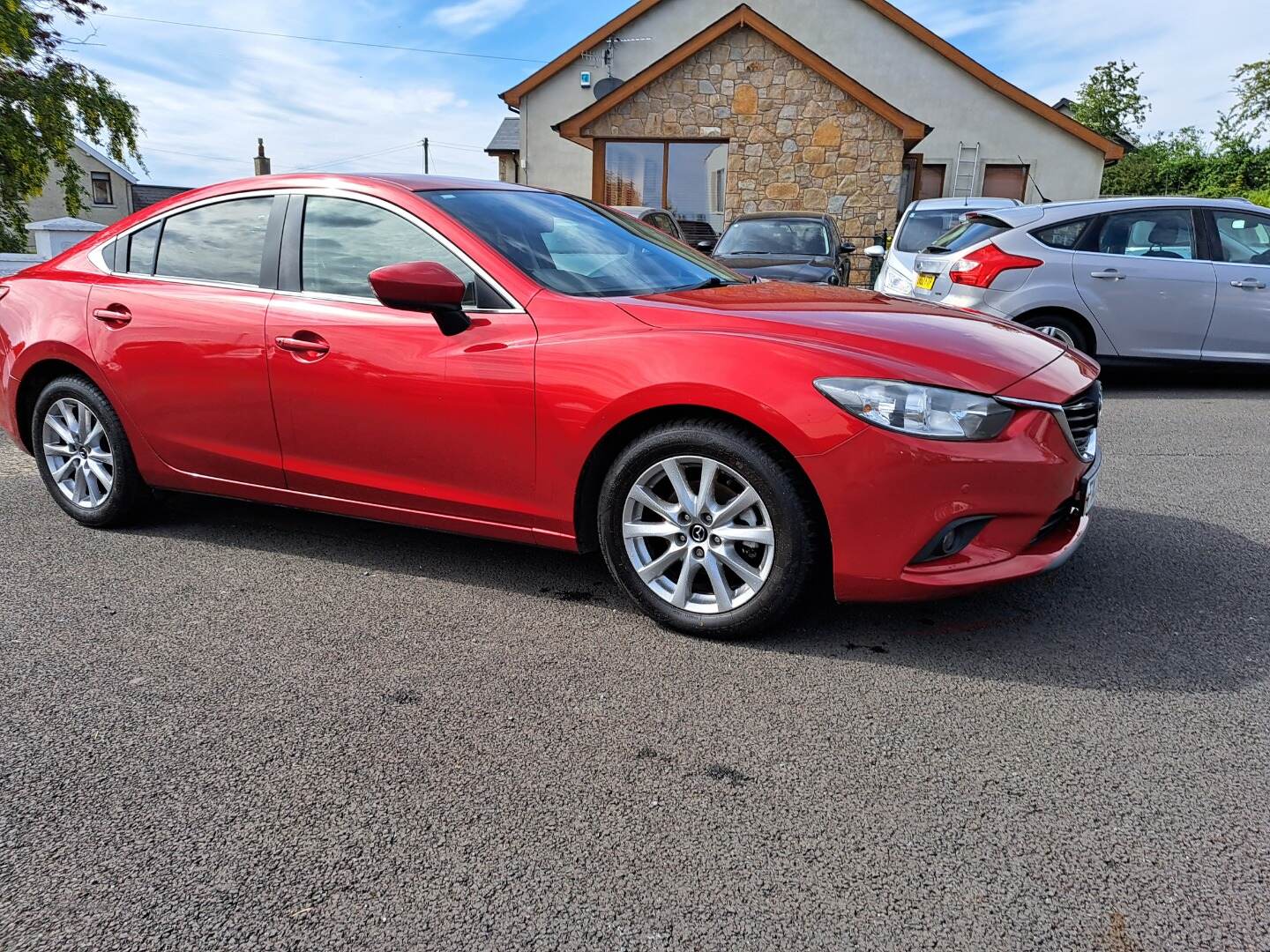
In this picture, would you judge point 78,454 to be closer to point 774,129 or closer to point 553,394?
point 553,394

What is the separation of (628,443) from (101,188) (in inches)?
2121

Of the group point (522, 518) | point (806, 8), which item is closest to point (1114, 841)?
point (522, 518)

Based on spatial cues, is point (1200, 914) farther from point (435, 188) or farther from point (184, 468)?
point (184, 468)

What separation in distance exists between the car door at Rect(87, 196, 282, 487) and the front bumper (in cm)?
228

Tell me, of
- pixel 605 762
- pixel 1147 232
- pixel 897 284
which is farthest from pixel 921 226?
pixel 605 762

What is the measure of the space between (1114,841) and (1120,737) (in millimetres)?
515

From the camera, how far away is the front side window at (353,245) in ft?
12.0

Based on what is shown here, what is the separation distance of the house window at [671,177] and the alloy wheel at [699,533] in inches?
689

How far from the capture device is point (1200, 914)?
76.7 inches

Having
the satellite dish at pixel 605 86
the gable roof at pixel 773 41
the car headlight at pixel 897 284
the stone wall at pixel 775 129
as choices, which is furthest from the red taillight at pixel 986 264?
the satellite dish at pixel 605 86

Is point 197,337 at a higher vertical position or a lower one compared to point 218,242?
lower

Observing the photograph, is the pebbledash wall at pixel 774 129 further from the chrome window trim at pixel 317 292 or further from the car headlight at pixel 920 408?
the car headlight at pixel 920 408

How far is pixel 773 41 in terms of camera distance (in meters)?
19.0

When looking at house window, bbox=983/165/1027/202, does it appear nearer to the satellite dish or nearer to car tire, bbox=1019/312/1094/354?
the satellite dish
